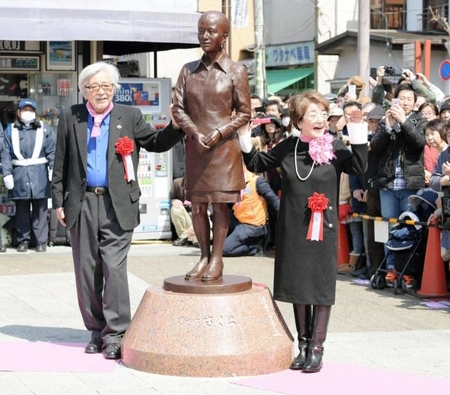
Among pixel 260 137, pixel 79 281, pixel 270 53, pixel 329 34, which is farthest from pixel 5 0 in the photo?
pixel 270 53

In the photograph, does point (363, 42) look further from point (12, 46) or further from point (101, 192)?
point (101, 192)

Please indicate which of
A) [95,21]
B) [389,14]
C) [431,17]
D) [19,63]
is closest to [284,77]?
[389,14]

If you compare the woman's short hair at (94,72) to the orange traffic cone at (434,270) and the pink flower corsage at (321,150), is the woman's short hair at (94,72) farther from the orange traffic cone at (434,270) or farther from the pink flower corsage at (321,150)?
the orange traffic cone at (434,270)

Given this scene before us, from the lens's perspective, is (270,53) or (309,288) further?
(270,53)

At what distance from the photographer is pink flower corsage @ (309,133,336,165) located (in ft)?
23.4

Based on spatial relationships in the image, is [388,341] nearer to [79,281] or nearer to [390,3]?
[79,281]

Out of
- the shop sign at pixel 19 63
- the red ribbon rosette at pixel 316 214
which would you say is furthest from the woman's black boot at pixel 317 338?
Answer: the shop sign at pixel 19 63

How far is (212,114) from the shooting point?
7312 millimetres

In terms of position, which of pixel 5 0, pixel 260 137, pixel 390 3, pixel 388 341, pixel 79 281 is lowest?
pixel 388 341

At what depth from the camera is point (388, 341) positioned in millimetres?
8562

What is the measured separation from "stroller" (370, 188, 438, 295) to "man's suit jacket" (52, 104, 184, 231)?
12.7 ft

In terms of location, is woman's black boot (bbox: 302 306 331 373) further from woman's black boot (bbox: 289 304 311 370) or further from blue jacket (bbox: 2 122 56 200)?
blue jacket (bbox: 2 122 56 200)

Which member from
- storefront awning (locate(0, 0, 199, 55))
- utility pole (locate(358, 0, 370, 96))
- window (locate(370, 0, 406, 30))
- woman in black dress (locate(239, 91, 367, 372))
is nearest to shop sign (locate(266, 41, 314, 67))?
window (locate(370, 0, 406, 30))

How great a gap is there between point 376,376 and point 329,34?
28485 mm
